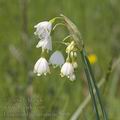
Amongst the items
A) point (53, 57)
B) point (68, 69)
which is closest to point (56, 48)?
point (53, 57)

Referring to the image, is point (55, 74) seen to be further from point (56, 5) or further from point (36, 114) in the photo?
point (56, 5)

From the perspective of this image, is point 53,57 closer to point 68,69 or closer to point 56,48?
point 68,69

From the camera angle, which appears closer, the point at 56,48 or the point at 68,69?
the point at 68,69

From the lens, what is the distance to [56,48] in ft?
10.8

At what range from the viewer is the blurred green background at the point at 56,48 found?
12.0 feet

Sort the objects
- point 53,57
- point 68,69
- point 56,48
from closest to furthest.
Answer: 1. point 68,69
2. point 53,57
3. point 56,48

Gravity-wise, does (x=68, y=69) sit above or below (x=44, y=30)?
below

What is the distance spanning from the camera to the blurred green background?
3.66m

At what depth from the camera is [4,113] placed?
2.27 meters

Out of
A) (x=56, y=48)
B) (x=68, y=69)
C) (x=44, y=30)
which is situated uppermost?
(x=44, y=30)

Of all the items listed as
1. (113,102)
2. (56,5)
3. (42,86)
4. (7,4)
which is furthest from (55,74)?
(56,5)

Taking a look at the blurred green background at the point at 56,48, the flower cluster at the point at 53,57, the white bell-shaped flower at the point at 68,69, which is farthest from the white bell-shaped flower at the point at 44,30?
the blurred green background at the point at 56,48

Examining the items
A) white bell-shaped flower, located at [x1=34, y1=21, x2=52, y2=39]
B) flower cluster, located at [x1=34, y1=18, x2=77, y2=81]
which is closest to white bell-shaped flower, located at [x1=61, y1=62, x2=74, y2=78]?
flower cluster, located at [x1=34, y1=18, x2=77, y2=81]

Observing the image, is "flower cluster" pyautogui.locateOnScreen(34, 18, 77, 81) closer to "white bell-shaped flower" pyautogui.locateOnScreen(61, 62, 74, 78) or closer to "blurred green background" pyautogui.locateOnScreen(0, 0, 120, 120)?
"white bell-shaped flower" pyautogui.locateOnScreen(61, 62, 74, 78)
